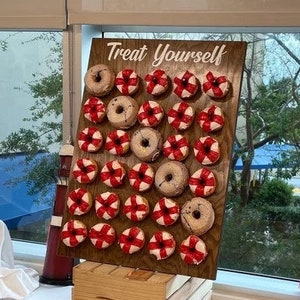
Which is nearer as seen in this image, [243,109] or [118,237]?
[118,237]

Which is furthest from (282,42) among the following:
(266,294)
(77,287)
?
(77,287)

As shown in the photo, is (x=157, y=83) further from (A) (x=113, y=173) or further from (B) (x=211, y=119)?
(A) (x=113, y=173)

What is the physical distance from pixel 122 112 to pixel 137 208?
310mm

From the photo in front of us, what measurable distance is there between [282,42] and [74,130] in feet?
2.79

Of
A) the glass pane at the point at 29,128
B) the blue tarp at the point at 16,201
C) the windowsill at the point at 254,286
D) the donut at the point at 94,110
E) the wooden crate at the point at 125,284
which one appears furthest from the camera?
the blue tarp at the point at 16,201

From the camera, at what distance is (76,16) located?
82.8 inches

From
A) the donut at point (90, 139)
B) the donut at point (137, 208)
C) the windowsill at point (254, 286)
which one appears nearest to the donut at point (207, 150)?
the donut at point (137, 208)

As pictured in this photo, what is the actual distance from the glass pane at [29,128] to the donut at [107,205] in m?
0.66

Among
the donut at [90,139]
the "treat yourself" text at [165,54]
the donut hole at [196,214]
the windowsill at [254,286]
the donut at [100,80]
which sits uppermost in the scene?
the "treat yourself" text at [165,54]

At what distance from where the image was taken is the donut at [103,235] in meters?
1.82

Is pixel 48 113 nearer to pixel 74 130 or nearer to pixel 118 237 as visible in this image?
pixel 74 130

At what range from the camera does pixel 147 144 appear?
70.9 inches

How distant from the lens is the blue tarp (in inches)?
98.8

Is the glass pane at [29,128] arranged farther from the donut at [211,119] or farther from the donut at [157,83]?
the donut at [211,119]
